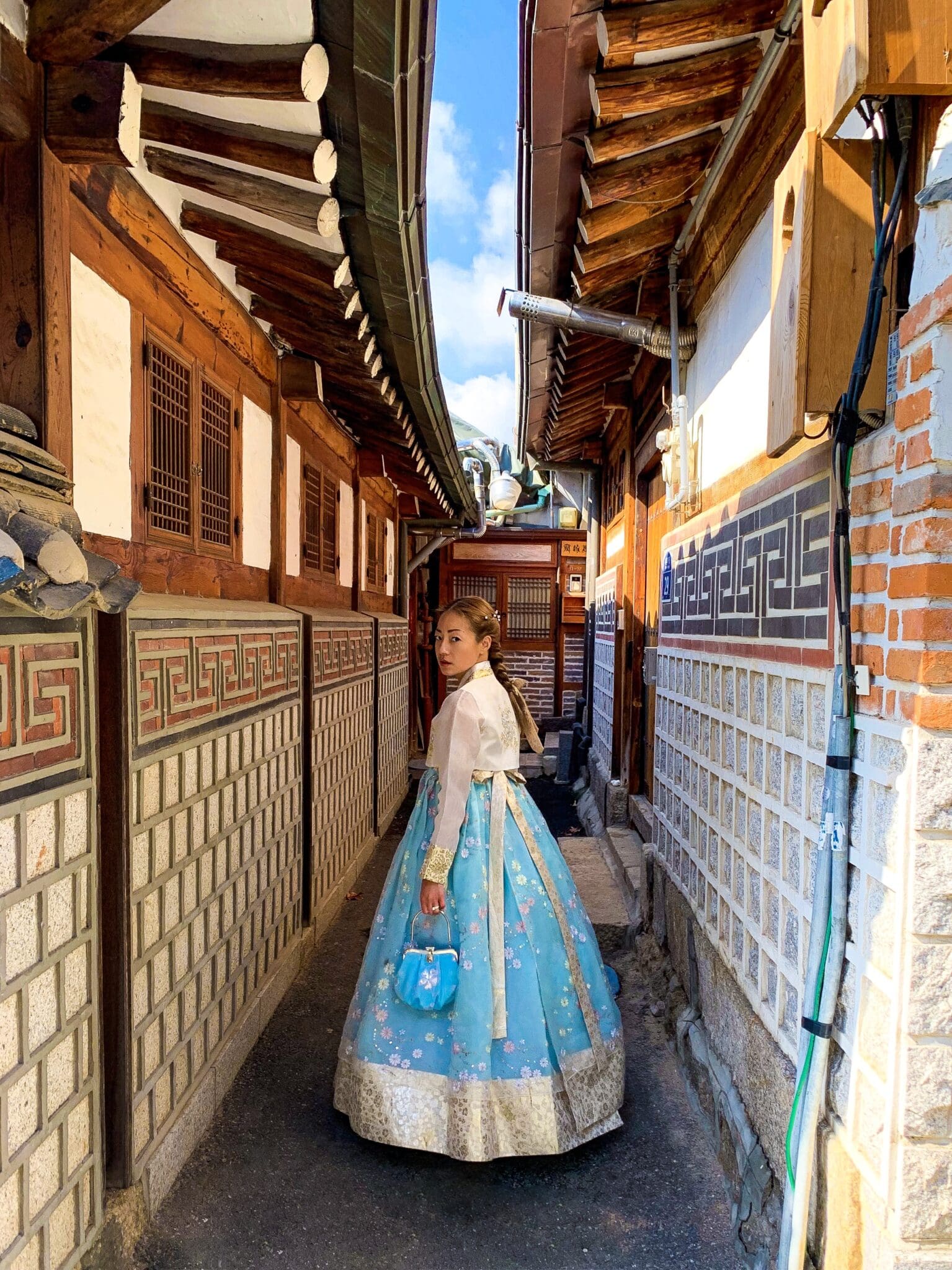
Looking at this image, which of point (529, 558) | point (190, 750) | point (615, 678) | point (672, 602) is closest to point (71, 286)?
point (190, 750)

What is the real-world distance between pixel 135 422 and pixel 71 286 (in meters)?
0.53

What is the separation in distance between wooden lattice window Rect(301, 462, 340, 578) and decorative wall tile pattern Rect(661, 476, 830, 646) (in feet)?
8.22

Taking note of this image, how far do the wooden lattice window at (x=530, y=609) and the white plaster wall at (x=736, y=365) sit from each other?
32.4ft

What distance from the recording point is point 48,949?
1912mm

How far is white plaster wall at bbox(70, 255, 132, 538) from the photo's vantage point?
7.63 ft

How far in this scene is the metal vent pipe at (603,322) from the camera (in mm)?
4289

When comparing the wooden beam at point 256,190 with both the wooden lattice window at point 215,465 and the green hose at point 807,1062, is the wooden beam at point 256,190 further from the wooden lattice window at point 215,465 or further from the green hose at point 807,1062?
the green hose at point 807,1062

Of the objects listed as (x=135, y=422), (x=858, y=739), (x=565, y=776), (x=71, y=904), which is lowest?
(x=565, y=776)

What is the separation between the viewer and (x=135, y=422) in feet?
8.96

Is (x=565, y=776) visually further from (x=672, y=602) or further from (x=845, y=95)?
(x=845, y=95)

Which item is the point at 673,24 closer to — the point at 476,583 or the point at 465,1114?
the point at 465,1114

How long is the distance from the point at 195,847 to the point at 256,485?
1988mm

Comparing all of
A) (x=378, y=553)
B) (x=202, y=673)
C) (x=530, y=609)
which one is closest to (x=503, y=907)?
(x=202, y=673)

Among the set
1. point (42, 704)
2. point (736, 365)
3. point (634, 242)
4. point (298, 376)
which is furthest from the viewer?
→ point (298, 376)
